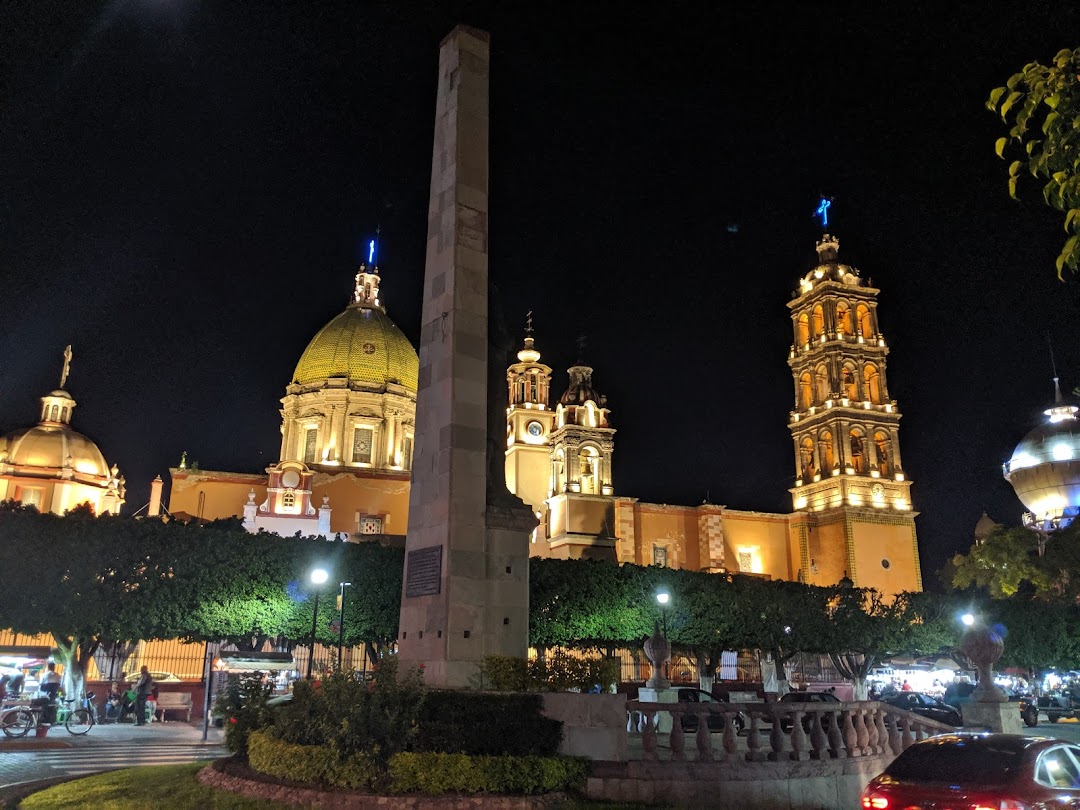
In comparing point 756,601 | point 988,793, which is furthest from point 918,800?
point 756,601

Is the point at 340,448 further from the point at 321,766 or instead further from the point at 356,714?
the point at 321,766

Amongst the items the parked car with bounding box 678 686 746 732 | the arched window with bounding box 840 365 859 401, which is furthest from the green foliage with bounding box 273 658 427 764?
the arched window with bounding box 840 365 859 401

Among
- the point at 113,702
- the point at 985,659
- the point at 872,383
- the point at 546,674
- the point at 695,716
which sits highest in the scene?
the point at 872,383

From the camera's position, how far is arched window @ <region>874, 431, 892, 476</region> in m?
63.8

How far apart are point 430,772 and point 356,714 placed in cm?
124

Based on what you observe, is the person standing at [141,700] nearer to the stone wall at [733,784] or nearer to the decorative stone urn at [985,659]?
the stone wall at [733,784]

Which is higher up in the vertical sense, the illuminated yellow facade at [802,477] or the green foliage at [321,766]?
the illuminated yellow facade at [802,477]

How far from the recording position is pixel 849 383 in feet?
213

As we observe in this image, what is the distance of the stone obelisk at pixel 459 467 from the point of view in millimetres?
14578

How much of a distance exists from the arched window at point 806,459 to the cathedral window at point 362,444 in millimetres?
32061

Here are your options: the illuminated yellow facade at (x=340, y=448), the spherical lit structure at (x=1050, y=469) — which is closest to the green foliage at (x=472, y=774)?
the illuminated yellow facade at (x=340, y=448)

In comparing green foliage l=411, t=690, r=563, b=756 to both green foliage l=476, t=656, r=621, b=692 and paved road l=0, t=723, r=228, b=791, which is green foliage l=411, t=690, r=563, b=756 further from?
paved road l=0, t=723, r=228, b=791

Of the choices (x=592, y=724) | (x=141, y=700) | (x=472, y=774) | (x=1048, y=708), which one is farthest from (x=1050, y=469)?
(x=472, y=774)

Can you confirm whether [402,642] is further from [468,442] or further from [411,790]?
[411,790]
